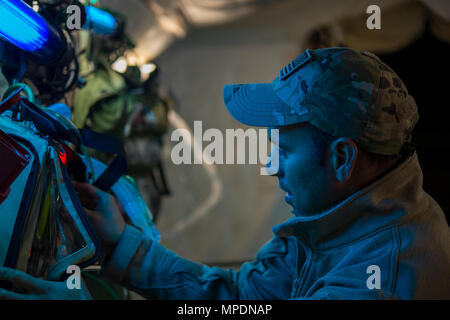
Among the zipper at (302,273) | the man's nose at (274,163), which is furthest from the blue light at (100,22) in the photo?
the zipper at (302,273)

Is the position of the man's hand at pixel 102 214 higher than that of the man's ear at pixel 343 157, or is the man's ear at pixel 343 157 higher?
the man's ear at pixel 343 157

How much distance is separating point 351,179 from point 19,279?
1.57 feet

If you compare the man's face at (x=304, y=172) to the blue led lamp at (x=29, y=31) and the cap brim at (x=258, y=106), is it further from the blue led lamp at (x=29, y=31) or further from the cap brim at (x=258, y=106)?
the blue led lamp at (x=29, y=31)

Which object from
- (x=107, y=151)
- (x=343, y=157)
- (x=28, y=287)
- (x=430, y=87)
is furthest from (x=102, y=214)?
(x=430, y=87)

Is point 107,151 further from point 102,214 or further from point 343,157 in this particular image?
point 343,157

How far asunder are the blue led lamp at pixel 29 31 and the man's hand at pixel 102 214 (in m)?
0.23

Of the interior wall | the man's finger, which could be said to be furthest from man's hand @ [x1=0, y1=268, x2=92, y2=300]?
the interior wall

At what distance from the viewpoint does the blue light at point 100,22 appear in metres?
1.08

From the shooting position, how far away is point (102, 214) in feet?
2.85

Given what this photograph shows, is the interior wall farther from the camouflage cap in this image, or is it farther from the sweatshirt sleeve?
the camouflage cap

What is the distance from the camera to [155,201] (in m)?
1.87

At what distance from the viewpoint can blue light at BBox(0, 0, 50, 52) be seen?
0.69 meters
